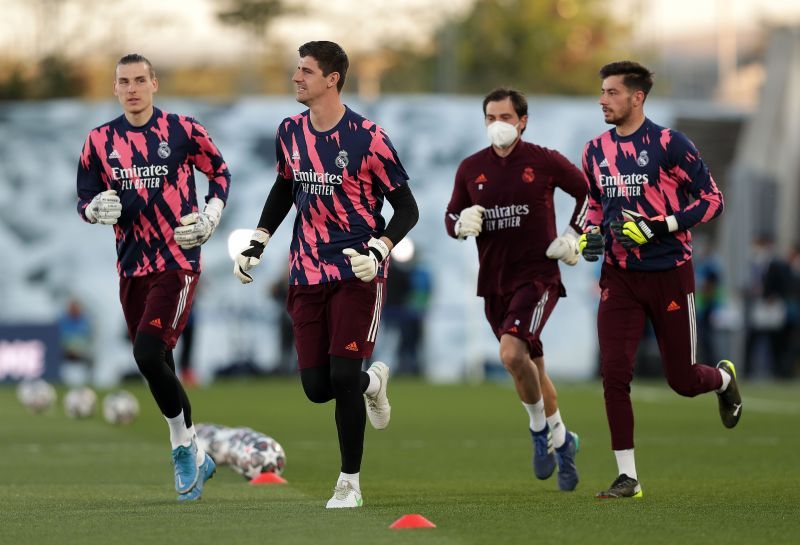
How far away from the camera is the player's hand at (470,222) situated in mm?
9602

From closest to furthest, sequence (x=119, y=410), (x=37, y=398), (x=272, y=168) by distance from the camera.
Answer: (x=119, y=410) < (x=37, y=398) < (x=272, y=168)

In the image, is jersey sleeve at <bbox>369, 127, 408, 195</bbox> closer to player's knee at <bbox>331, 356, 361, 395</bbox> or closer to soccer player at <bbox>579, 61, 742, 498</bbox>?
player's knee at <bbox>331, 356, 361, 395</bbox>

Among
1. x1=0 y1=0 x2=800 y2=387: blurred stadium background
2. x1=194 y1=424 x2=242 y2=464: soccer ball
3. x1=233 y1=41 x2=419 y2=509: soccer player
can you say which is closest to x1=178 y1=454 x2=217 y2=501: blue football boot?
x1=233 y1=41 x2=419 y2=509: soccer player

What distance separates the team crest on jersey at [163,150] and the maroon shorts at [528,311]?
91.5 inches

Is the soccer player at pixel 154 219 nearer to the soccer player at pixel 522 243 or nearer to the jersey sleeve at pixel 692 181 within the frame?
the soccer player at pixel 522 243

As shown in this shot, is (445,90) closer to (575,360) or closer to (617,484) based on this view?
(575,360)

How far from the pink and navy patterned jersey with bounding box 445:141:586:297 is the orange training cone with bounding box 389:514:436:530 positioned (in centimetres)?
270

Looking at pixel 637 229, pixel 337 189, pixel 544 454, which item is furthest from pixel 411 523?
pixel 544 454

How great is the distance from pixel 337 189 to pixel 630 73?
194 cm

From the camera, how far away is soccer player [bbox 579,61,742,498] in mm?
9008

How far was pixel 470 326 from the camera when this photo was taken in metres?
28.9

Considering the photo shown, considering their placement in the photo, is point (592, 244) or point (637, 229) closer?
point (637, 229)

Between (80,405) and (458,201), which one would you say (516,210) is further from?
(80,405)

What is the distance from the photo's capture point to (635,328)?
359 inches
